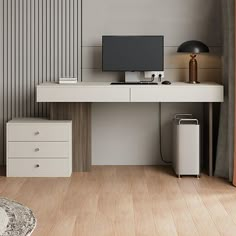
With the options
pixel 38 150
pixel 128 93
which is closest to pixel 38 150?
pixel 38 150

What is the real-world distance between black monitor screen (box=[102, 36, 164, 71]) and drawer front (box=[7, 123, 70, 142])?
2.48 feet

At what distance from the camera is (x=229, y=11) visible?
496 cm

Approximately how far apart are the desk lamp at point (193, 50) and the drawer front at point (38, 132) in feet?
4.35

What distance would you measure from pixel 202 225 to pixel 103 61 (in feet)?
7.41

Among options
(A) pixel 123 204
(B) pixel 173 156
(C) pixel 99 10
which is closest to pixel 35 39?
(C) pixel 99 10

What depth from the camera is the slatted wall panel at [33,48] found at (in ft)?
18.5

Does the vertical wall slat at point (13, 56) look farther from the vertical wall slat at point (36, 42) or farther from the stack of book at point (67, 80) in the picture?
the stack of book at point (67, 80)

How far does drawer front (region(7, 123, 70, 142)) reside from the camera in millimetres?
5223

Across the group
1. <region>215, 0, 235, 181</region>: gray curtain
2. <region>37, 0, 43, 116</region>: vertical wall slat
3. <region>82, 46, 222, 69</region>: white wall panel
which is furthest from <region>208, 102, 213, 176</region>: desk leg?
<region>37, 0, 43, 116</region>: vertical wall slat

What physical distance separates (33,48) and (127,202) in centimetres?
215

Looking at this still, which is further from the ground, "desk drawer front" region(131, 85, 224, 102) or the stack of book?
the stack of book

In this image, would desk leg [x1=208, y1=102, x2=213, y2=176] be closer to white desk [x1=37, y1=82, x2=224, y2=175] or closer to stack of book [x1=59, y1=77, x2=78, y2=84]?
white desk [x1=37, y1=82, x2=224, y2=175]

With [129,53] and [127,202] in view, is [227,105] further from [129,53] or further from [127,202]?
[127,202]

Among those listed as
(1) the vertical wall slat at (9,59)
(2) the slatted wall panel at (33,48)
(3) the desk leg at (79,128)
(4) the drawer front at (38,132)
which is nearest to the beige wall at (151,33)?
(2) the slatted wall panel at (33,48)
